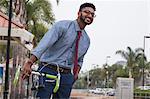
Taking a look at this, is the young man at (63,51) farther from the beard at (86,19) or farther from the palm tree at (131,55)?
the palm tree at (131,55)

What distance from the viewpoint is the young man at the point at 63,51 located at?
416 cm

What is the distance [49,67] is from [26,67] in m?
0.32

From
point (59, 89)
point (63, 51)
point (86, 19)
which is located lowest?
point (59, 89)

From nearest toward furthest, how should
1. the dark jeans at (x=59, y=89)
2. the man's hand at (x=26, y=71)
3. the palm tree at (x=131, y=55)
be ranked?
the man's hand at (x=26, y=71), the dark jeans at (x=59, y=89), the palm tree at (x=131, y=55)

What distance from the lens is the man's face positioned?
165 inches

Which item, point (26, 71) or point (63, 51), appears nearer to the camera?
point (26, 71)

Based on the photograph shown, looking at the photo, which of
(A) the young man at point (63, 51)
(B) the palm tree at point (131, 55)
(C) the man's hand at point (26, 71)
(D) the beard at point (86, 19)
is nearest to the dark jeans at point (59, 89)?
(A) the young man at point (63, 51)

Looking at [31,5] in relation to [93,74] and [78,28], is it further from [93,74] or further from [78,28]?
[93,74]

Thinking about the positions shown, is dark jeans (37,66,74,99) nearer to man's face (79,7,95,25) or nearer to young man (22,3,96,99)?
young man (22,3,96,99)

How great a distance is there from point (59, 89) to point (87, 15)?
2.26 feet

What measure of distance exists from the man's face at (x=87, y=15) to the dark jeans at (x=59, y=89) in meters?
0.51

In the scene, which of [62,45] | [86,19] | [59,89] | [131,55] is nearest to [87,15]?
[86,19]

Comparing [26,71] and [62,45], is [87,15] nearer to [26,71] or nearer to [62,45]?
[62,45]

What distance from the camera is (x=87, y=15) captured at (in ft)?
13.8
